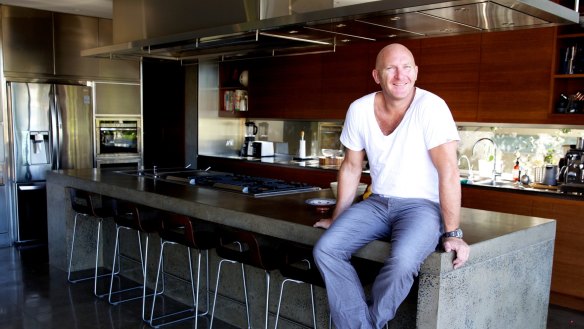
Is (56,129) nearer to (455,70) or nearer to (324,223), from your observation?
(455,70)

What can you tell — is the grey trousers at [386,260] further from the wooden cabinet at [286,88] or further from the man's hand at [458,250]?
the wooden cabinet at [286,88]

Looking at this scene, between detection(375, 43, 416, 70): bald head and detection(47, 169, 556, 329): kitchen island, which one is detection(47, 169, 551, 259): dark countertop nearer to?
detection(47, 169, 556, 329): kitchen island

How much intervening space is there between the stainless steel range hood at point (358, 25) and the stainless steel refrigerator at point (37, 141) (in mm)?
2080

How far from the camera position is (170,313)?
4102mm

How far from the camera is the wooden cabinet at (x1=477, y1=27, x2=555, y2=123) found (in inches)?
185

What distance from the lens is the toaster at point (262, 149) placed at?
7.27m

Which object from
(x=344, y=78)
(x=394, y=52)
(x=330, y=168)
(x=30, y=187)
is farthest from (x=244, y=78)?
(x=394, y=52)

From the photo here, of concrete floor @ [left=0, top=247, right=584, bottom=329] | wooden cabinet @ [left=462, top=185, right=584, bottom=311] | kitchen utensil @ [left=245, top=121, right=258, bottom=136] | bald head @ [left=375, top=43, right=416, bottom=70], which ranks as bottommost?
concrete floor @ [left=0, top=247, right=584, bottom=329]

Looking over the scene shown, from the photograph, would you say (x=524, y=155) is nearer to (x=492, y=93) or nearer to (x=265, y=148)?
(x=492, y=93)

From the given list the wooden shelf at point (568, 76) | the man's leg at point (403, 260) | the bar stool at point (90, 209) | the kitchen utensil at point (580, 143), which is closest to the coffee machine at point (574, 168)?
the kitchen utensil at point (580, 143)

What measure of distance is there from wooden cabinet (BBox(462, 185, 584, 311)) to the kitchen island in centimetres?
135

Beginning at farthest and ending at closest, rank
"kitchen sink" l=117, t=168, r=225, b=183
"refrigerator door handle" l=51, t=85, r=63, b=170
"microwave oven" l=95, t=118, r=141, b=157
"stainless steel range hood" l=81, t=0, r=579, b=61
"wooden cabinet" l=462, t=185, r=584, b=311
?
"microwave oven" l=95, t=118, r=141, b=157
"refrigerator door handle" l=51, t=85, r=63, b=170
"kitchen sink" l=117, t=168, r=225, b=183
"wooden cabinet" l=462, t=185, r=584, b=311
"stainless steel range hood" l=81, t=0, r=579, b=61

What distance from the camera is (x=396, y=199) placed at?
2699 millimetres

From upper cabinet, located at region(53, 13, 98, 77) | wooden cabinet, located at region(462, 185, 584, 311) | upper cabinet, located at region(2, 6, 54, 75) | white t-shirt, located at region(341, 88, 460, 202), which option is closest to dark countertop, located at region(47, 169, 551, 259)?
white t-shirt, located at region(341, 88, 460, 202)
